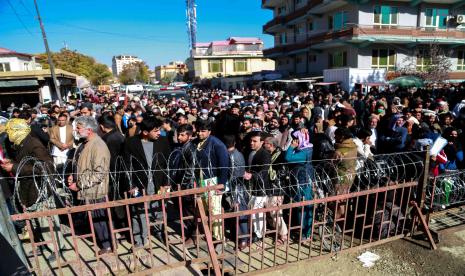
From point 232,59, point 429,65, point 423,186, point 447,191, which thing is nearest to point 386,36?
point 429,65

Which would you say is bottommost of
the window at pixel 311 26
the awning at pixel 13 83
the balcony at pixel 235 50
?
the awning at pixel 13 83

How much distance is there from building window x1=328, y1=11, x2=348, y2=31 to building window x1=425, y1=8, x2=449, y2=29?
24.1ft

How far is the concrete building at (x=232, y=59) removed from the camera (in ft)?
179

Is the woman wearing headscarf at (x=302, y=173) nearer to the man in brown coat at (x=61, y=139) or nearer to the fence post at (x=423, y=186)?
the fence post at (x=423, y=186)

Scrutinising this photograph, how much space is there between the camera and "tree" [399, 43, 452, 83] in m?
21.4

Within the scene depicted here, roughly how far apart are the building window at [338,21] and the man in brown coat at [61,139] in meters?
24.2

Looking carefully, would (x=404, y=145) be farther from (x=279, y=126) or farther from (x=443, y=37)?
(x=443, y=37)

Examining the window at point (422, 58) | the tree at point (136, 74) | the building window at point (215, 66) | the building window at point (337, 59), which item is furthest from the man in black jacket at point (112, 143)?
the tree at point (136, 74)

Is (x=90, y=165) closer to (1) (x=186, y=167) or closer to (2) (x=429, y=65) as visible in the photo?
(1) (x=186, y=167)

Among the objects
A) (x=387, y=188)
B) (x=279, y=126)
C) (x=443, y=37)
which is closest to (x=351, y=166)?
(x=387, y=188)

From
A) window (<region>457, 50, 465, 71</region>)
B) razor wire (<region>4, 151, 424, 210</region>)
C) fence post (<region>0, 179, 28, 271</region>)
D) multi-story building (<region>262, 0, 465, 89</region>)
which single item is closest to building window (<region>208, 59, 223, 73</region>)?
multi-story building (<region>262, 0, 465, 89</region>)

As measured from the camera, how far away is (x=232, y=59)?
2142 inches

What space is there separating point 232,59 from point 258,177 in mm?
52575

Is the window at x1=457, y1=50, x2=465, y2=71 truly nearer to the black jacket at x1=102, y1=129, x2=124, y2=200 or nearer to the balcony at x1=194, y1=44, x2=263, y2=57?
the black jacket at x1=102, y1=129, x2=124, y2=200
